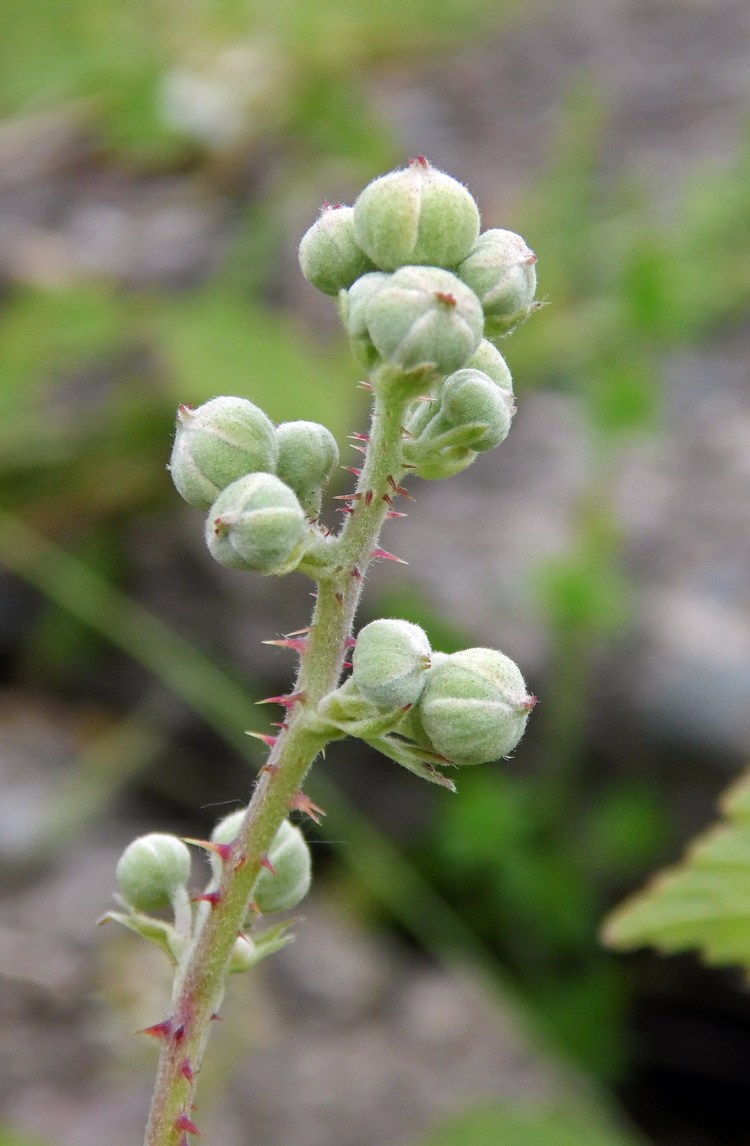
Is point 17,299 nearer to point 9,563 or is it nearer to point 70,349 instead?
point 70,349

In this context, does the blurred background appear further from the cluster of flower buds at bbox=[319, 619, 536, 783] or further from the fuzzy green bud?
the cluster of flower buds at bbox=[319, 619, 536, 783]

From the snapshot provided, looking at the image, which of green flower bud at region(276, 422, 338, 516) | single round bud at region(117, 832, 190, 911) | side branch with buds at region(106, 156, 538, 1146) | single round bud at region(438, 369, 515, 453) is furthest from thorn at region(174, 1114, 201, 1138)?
single round bud at region(438, 369, 515, 453)

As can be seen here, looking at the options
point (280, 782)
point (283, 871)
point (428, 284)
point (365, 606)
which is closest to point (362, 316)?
point (428, 284)

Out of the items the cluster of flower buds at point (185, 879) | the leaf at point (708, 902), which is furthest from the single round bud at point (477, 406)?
the leaf at point (708, 902)

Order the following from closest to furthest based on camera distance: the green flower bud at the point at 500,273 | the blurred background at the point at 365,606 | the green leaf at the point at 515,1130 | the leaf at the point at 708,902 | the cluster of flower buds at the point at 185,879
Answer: the green flower bud at the point at 500,273, the cluster of flower buds at the point at 185,879, the leaf at the point at 708,902, the green leaf at the point at 515,1130, the blurred background at the point at 365,606

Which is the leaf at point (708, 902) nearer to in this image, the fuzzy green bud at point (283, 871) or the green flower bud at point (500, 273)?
the fuzzy green bud at point (283, 871)

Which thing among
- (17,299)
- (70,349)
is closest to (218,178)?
(17,299)
